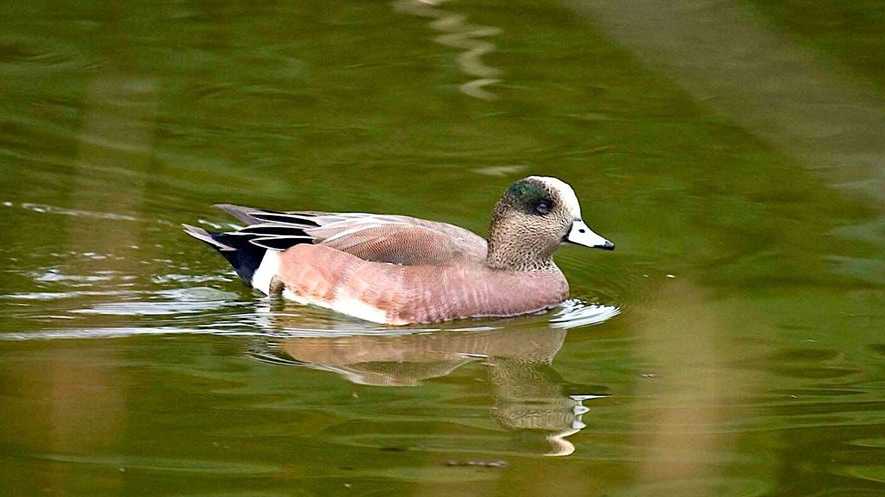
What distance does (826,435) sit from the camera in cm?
448

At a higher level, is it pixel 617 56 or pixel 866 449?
pixel 617 56

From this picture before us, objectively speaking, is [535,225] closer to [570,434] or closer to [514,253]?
[514,253]

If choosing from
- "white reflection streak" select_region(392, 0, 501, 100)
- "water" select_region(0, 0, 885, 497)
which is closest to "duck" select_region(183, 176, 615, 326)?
"water" select_region(0, 0, 885, 497)

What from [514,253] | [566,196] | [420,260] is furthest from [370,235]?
[566,196]

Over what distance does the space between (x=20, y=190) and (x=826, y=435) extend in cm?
464

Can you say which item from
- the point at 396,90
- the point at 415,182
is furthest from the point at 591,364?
the point at 396,90

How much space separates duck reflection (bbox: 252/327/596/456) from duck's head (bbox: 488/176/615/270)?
16.2 inches

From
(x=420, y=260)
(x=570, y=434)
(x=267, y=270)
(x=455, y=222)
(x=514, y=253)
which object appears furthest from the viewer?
(x=455, y=222)

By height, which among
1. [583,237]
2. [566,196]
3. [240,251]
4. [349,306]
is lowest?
[349,306]

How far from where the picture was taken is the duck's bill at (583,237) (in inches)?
238

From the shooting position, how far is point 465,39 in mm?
10516

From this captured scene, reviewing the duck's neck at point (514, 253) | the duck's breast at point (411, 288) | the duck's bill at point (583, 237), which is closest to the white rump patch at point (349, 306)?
the duck's breast at point (411, 288)

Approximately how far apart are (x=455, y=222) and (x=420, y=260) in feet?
4.09

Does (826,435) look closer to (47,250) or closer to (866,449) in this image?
(866,449)
